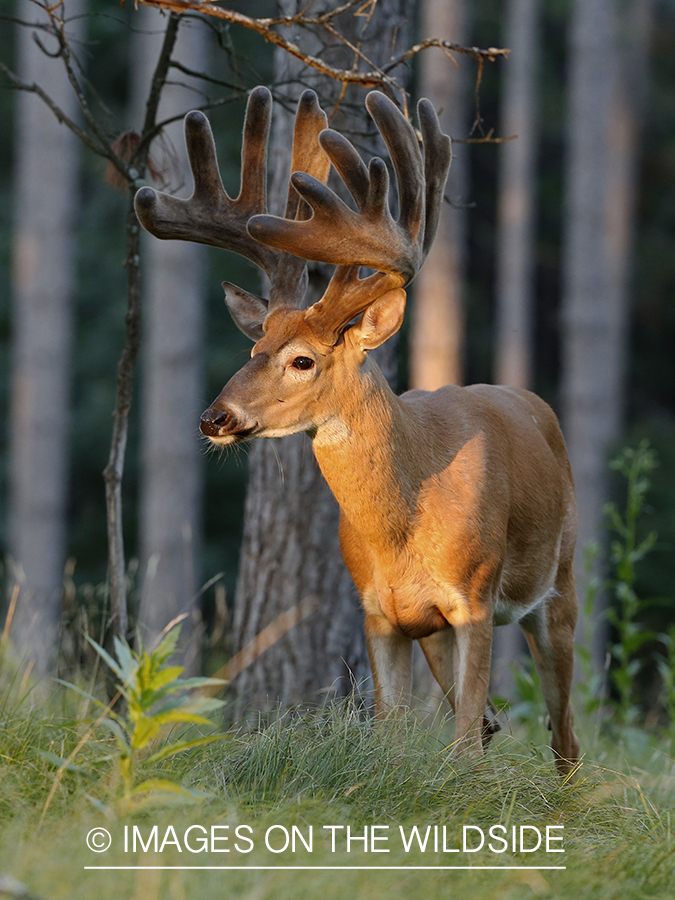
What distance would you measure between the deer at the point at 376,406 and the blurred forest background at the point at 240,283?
203 inches

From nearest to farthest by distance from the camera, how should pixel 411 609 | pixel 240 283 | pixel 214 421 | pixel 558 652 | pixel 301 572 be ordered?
pixel 214 421 < pixel 411 609 < pixel 558 652 < pixel 301 572 < pixel 240 283

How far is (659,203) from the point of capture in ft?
74.7

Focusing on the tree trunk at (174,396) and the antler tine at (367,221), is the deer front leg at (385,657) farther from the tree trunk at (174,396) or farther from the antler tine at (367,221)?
the tree trunk at (174,396)

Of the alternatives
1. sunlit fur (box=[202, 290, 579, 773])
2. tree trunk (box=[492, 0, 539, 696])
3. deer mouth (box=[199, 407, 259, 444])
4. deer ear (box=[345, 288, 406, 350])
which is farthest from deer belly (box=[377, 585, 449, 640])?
tree trunk (box=[492, 0, 539, 696])

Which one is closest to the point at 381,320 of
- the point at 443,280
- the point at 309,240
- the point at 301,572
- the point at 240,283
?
the point at 309,240

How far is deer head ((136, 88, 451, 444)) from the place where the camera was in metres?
4.02

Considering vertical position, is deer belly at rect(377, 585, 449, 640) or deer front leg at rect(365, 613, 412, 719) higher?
deer belly at rect(377, 585, 449, 640)

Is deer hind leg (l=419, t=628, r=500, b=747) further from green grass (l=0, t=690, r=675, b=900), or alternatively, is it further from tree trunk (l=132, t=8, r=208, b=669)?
tree trunk (l=132, t=8, r=208, b=669)

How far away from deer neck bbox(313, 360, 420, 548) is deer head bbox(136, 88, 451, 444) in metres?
0.08

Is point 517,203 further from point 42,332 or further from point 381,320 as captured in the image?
point 381,320

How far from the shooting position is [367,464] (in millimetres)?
4309

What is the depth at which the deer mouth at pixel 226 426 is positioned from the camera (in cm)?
402

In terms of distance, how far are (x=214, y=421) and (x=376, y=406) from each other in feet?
2.19

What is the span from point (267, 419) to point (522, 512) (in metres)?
1.28
